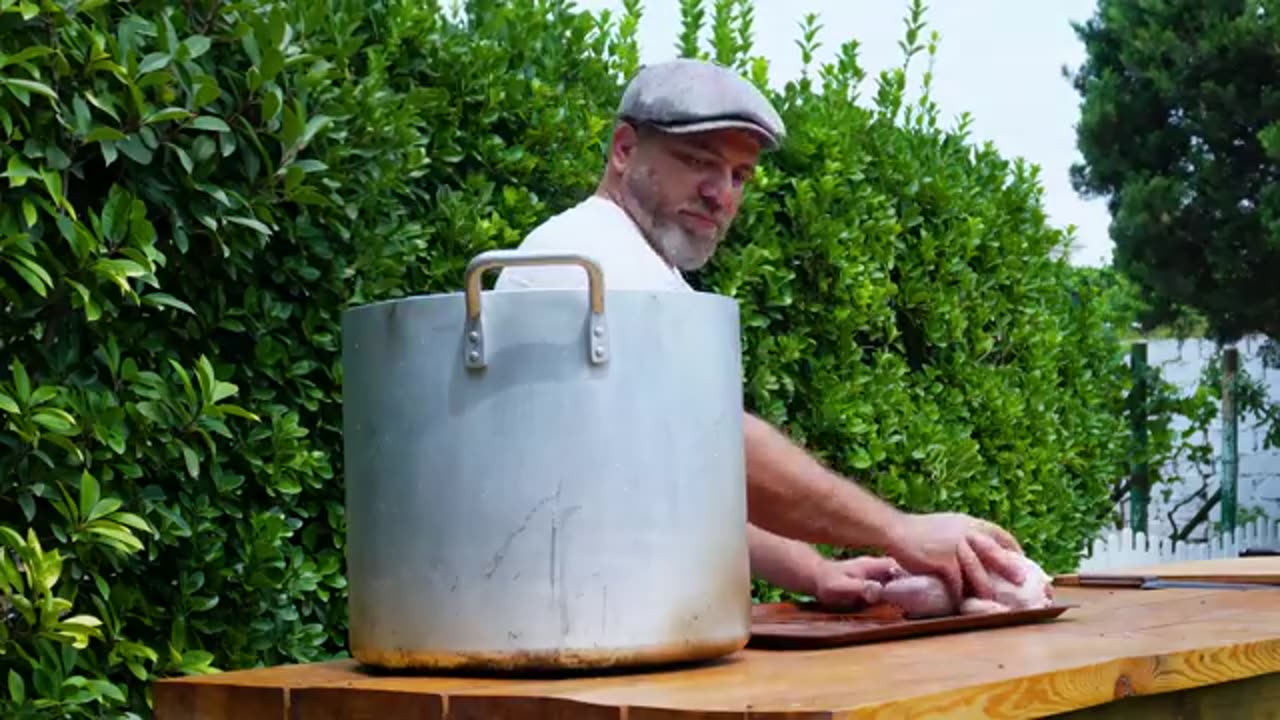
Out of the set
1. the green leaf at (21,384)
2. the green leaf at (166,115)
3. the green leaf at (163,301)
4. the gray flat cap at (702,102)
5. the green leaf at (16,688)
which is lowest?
the green leaf at (16,688)

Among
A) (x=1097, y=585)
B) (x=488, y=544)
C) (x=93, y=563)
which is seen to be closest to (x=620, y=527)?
(x=488, y=544)

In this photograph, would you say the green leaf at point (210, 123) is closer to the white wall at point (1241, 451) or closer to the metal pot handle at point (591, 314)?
the metal pot handle at point (591, 314)

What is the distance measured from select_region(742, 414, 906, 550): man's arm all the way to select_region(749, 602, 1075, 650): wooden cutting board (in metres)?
0.12

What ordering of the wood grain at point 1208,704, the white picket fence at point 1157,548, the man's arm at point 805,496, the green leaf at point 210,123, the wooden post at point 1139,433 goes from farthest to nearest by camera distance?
the wooden post at point 1139,433 < the white picket fence at point 1157,548 < the green leaf at point 210,123 < the man's arm at point 805,496 < the wood grain at point 1208,704

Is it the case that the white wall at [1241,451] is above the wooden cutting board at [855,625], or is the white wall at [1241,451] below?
above

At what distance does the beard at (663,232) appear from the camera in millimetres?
2309

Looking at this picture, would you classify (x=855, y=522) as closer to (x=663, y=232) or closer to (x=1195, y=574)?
(x=663, y=232)

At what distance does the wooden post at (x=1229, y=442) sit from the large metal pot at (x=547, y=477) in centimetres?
1169

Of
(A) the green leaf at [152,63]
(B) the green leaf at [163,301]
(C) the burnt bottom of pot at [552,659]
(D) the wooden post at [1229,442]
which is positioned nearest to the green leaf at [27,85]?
(A) the green leaf at [152,63]

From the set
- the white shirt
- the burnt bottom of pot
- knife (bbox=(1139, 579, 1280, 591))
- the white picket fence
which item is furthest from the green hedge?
the white picket fence

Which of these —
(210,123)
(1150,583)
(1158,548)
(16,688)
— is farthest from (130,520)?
(1158,548)

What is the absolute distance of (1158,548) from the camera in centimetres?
980

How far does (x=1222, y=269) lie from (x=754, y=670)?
52.4ft

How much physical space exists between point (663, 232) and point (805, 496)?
45 centimetres
